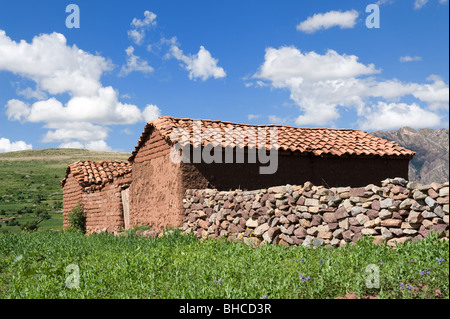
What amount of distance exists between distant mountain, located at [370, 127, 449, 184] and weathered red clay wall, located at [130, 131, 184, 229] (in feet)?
275

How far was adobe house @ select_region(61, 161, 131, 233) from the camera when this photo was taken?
17906 mm

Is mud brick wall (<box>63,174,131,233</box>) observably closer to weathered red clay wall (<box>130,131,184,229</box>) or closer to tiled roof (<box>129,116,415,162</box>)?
weathered red clay wall (<box>130,131,184,229</box>)

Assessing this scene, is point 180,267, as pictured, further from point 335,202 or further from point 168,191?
point 168,191

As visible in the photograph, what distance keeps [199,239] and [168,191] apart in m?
2.43

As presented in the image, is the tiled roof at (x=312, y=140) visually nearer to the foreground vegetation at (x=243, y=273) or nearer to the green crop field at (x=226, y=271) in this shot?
the green crop field at (x=226, y=271)

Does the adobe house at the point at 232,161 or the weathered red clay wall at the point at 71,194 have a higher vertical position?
the adobe house at the point at 232,161

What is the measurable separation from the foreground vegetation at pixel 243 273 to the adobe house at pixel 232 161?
374 cm

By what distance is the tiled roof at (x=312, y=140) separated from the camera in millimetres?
14539

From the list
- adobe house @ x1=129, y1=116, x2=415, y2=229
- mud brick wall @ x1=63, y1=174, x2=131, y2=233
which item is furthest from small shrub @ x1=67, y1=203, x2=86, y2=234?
adobe house @ x1=129, y1=116, x2=415, y2=229

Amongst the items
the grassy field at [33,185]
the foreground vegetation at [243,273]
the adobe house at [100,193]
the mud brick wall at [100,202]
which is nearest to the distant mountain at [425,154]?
the grassy field at [33,185]

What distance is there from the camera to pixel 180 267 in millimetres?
7777

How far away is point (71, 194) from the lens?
22422 mm

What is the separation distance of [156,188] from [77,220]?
772 cm
